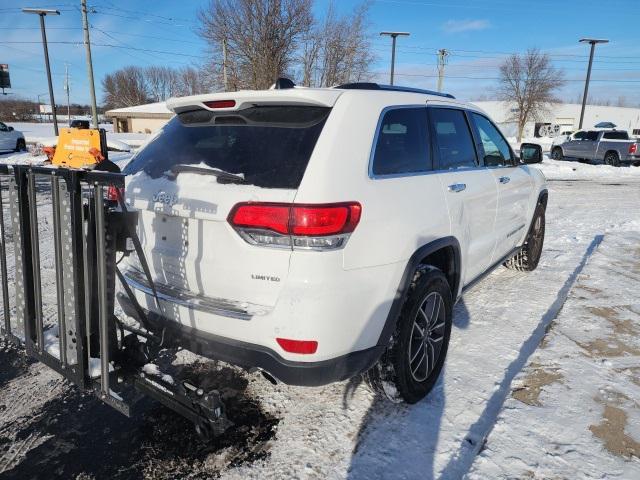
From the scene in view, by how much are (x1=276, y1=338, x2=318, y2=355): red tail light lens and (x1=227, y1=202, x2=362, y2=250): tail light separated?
45 cm

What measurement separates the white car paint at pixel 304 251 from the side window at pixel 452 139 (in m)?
0.54

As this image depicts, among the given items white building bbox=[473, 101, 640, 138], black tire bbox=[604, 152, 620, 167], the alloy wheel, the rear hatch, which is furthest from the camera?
white building bbox=[473, 101, 640, 138]

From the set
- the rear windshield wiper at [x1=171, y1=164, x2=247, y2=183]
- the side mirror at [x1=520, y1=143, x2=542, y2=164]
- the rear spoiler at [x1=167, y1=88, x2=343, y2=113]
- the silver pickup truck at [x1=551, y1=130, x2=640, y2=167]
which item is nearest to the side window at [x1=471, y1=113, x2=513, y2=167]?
the side mirror at [x1=520, y1=143, x2=542, y2=164]

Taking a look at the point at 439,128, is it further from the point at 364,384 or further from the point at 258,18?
the point at 258,18

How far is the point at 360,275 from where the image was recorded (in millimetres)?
2311

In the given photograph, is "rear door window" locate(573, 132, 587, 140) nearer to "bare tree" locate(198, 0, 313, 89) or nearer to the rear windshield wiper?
"bare tree" locate(198, 0, 313, 89)

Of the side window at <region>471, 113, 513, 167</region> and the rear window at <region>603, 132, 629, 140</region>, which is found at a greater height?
the rear window at <region>603, 132, 629, 140</region>

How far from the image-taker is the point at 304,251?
85.0 inches

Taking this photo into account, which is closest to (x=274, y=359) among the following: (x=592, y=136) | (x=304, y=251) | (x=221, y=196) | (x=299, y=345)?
(x=299, y=345)

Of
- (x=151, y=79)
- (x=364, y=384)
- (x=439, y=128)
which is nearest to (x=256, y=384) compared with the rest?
(x=364, y=384)

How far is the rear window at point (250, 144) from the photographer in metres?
2.32

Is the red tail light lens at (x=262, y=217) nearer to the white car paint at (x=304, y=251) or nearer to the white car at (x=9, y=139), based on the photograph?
the white car paint at (x=304, y=251)

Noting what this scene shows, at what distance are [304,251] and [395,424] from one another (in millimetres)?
1295

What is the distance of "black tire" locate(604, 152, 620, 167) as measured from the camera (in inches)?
882
